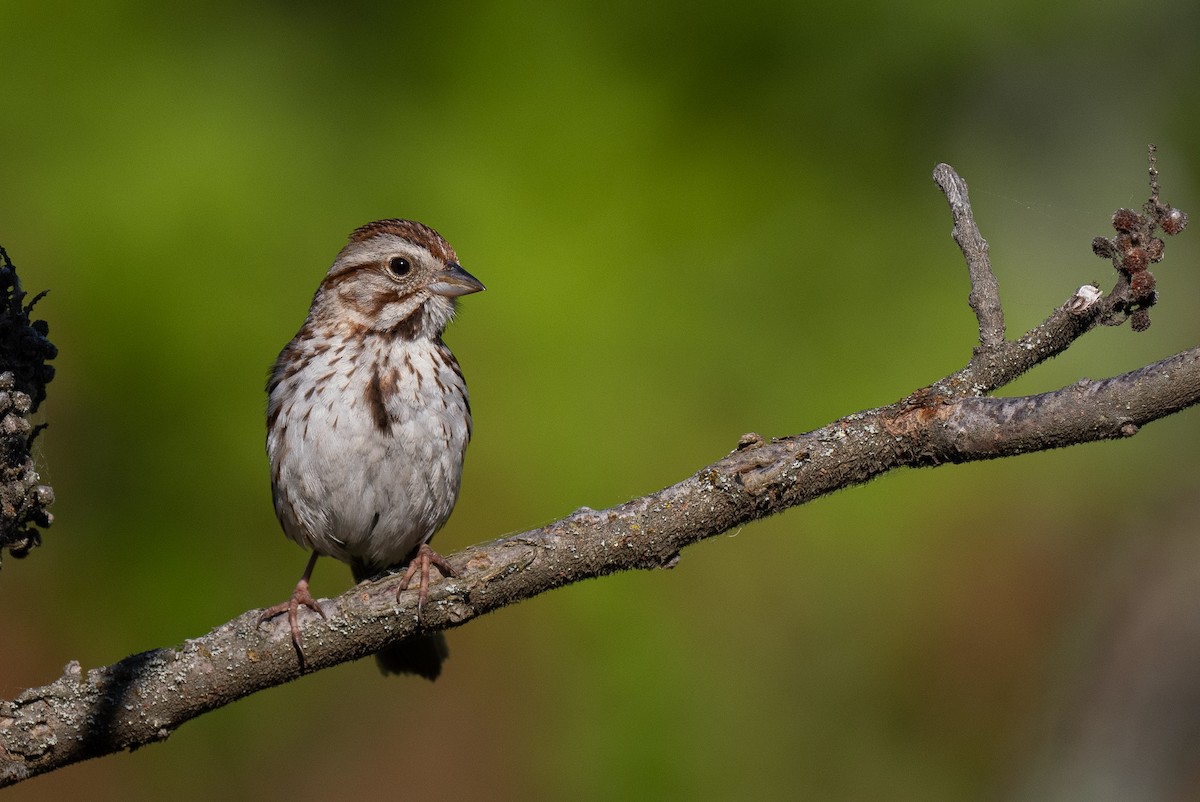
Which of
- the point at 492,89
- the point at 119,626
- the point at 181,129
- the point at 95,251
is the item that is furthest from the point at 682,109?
the point at 119,626

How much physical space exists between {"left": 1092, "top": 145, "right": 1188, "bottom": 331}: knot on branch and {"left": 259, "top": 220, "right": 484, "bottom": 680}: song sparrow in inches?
95.9

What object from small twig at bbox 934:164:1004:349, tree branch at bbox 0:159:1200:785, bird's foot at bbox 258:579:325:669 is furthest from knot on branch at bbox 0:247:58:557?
small twig at bbox 934:164:1004:349

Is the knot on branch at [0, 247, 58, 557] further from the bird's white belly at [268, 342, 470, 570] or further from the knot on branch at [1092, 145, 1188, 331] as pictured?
the knot on branch at [1092, 145, 1188, 331]

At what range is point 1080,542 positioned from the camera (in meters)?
6.41

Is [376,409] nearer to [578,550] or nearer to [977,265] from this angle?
[578,550]

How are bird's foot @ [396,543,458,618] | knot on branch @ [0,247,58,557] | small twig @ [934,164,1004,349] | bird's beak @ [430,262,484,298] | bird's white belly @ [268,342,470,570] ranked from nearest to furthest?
knot on branch @ [0,247,58,557] → small twig @ [934,164,1004,349] → bird's foot @ [396,543,458,618] → bird's white belly @ [268,342,470,570] → bird's beak @ [430,262,484,298]

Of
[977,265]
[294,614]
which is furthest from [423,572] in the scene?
[977,265]

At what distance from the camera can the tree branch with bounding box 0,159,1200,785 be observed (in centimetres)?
329

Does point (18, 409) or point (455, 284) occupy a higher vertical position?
point (455, 284)

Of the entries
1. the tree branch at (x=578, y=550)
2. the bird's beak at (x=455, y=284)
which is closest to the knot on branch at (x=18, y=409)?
the tree branch at (x=578, y=550)

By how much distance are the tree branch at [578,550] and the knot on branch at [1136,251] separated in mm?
35

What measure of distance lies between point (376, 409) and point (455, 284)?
597 mm

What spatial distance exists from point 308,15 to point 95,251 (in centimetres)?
190

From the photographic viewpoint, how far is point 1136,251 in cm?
309
